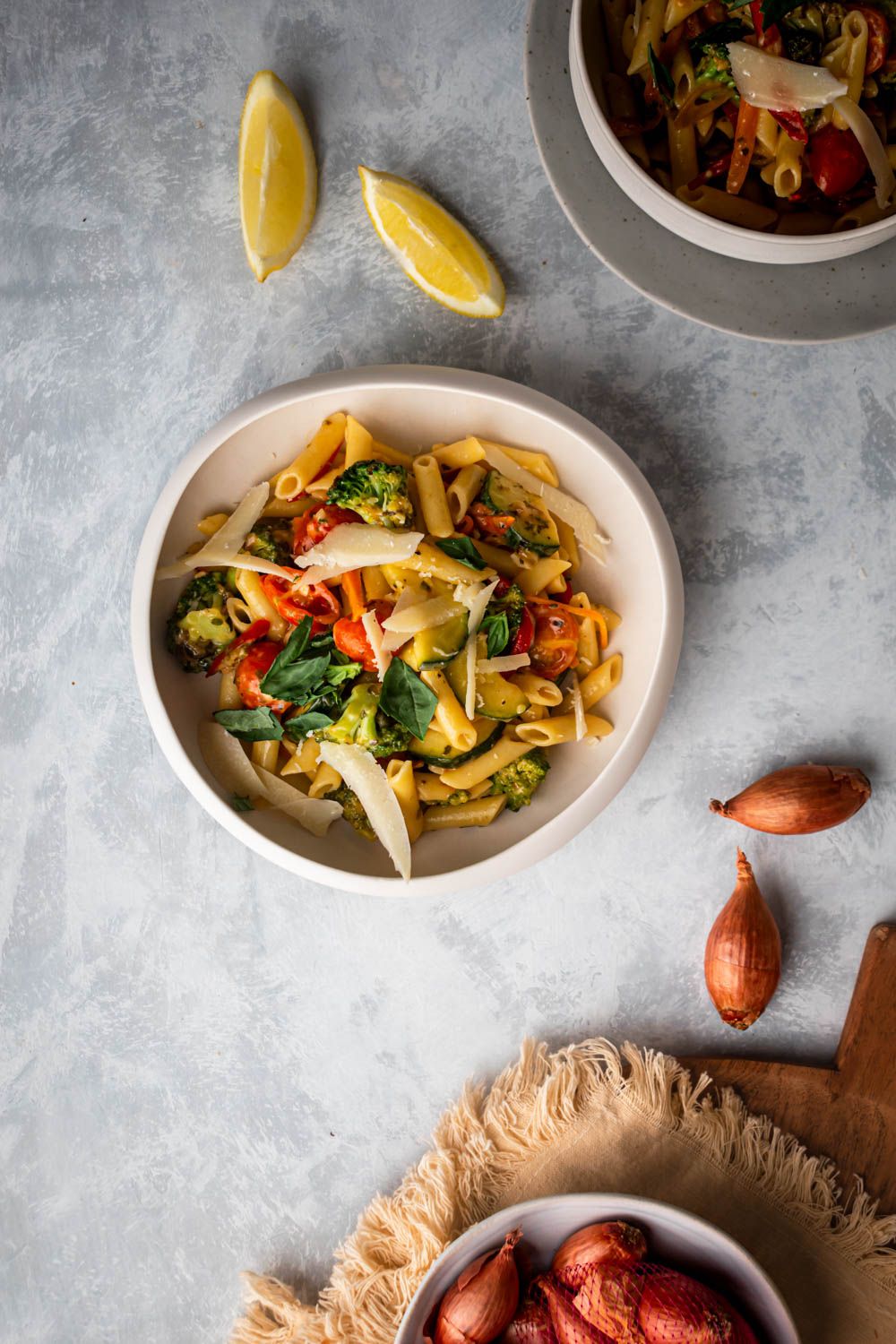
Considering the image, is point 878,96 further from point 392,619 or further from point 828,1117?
point 828,1117

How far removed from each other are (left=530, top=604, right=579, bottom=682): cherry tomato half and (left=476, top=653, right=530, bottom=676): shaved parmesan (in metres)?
0.07

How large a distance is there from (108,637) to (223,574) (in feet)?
1.39

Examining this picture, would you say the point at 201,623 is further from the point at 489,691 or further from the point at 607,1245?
the point at 607,1245

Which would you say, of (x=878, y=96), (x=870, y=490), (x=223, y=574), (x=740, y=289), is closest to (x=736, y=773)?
(x=870, y=490)

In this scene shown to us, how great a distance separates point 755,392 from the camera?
80.7 inches

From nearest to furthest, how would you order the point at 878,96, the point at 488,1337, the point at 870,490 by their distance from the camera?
the point at 878,96 → the point at 488,1337 → the point at 870,490

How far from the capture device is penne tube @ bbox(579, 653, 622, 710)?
1.95 m

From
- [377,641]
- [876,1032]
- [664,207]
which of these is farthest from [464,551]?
[876,1032]

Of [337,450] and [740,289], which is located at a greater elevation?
[740,289]

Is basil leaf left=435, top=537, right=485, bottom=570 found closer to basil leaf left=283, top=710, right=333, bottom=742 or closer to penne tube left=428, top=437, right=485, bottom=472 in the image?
penne tube left=428, top=437, right=485, bottom=472

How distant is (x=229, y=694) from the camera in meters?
1.95

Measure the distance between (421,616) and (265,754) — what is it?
45 cm

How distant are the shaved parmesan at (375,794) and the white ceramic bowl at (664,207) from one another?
1.11 meters

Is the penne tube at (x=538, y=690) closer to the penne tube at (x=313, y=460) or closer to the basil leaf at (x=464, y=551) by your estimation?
the basil leaf at (x=464, y=551)
